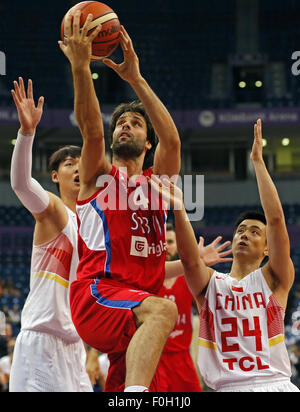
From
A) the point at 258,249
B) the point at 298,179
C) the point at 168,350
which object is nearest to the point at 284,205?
the point at 298,179

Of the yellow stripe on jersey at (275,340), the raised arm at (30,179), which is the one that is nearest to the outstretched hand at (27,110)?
the raised arm at (30,179)

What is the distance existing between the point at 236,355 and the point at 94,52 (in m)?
2.34

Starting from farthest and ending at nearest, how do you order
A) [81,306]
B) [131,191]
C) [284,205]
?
[284,205], [131,191], [81,306]

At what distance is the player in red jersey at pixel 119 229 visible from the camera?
3535 mm

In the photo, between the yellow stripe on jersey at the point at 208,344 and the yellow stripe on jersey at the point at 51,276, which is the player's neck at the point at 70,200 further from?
the yellow stripe on jersey at the point at 208,344

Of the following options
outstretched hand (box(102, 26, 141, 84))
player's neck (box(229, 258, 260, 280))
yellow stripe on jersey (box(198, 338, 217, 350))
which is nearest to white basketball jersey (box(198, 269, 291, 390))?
yellow stripe on jersey (box(198, 338, 217, 350))

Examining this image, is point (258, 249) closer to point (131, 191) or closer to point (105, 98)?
point (131, 191)

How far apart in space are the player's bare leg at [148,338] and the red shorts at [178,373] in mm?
Result: 2731

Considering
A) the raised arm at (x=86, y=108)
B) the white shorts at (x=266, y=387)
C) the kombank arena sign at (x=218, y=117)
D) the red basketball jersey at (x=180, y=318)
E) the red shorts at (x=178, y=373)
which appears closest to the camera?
the raised arm at (x=86, y=108)

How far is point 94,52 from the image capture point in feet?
14.3

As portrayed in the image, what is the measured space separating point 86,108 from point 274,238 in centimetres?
161

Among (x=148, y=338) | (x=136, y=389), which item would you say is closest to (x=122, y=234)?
(x=148, y=338)

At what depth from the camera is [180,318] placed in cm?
661

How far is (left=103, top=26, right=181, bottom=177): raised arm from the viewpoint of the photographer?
418cm
